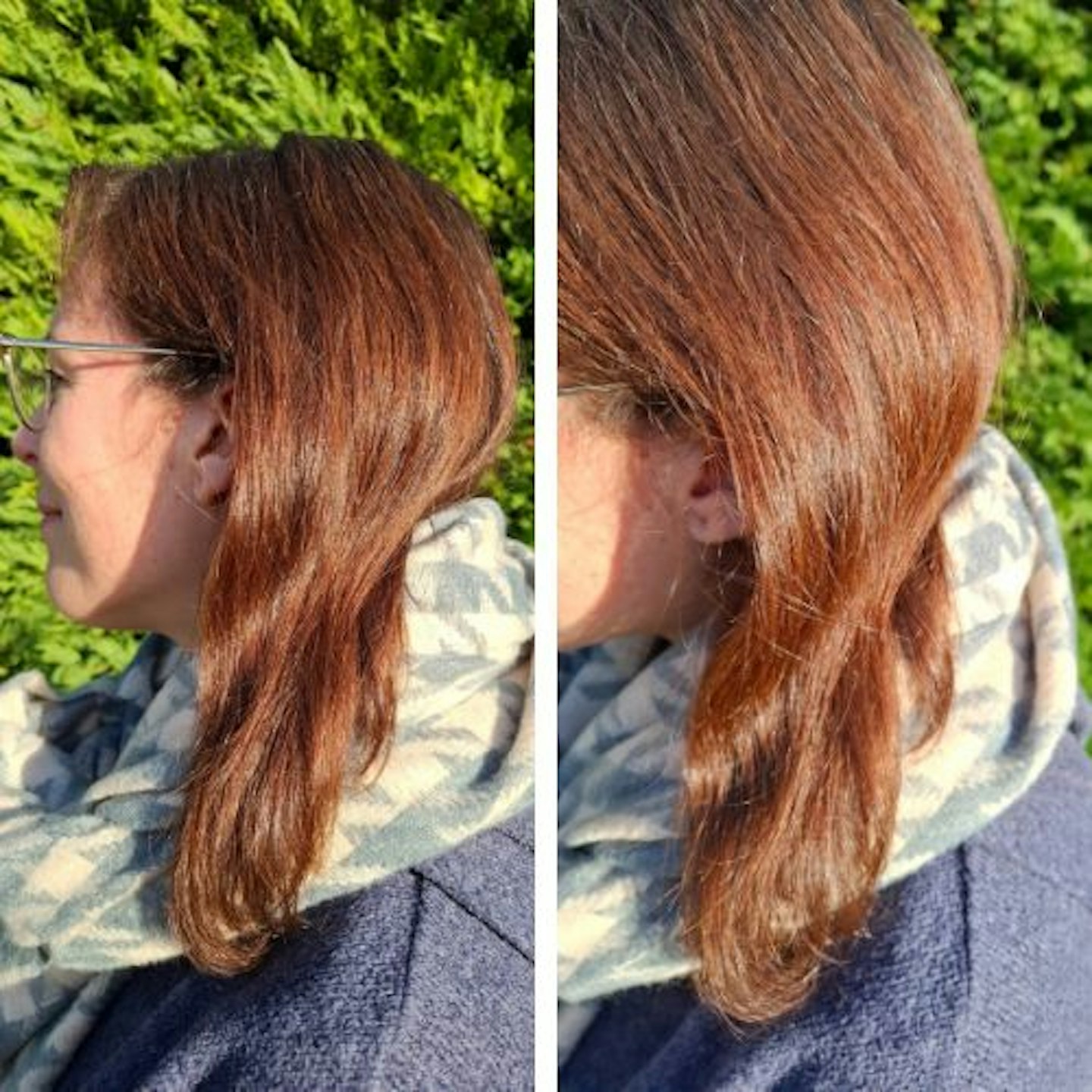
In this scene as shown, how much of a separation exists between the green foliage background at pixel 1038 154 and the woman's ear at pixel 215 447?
2.33 ft

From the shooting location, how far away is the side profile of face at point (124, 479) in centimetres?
105

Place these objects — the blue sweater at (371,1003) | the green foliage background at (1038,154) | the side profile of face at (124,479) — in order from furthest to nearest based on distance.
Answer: the green foliage background at (1038,154) < the side profile of face at (124,479) < the blue sweater at (371,1003)

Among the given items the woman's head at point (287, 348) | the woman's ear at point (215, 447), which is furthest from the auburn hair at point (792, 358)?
the woman's ear at point (215, 447)

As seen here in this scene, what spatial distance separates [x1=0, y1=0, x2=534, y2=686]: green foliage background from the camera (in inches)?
44.8

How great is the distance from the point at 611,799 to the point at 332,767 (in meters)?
0.22

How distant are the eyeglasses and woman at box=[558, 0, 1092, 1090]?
397 mm

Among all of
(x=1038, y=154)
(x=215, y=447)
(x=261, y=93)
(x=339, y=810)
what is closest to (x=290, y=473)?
(x=215, y=447)

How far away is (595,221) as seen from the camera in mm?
999

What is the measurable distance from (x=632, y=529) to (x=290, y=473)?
26 cm

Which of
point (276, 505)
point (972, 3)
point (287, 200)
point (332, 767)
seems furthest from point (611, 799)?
point (972, 3)

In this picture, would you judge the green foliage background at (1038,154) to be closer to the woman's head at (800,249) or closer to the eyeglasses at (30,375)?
the woman's head at (800,249)

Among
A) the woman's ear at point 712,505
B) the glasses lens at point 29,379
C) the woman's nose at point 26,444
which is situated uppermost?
the woman's ear at point 712,505

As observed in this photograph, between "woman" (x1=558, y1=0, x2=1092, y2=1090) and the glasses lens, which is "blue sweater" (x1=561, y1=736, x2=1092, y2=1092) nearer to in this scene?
"woman" (x1=558, y1=0, x2=1092, y2=1090)

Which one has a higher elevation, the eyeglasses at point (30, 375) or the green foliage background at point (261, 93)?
the green foliage background at point (261, 93)
